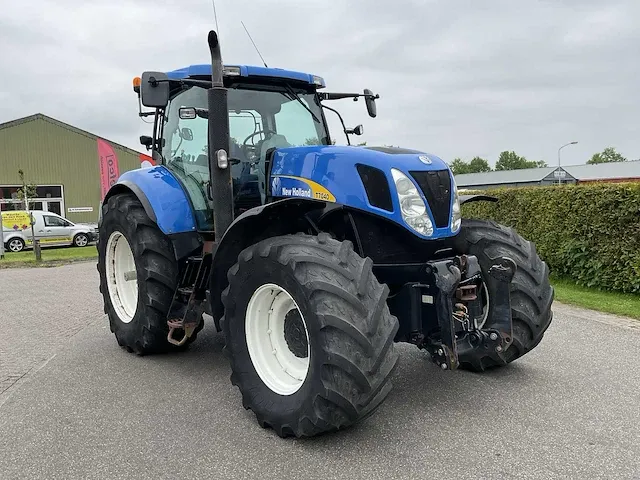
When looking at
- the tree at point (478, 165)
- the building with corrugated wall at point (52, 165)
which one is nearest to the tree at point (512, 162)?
the tree at point (478, 165)

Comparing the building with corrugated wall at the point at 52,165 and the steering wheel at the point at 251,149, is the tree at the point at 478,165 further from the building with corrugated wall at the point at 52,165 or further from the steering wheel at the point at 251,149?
the steering wheel at the point at 251,149

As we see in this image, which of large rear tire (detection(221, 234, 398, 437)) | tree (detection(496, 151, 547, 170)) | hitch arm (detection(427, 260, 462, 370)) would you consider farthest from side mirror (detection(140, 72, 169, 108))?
tree (detection(496, 151, 547, 170))

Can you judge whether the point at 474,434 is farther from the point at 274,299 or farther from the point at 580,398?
the point at 274,299

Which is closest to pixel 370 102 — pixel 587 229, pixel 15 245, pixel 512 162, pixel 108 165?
pixel 587 229

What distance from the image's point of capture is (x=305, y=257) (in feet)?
11.1

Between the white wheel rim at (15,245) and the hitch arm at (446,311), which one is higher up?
the hitch arm at (446,311)

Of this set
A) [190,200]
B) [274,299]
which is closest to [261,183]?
[190,200]

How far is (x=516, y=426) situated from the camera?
3.65 metres

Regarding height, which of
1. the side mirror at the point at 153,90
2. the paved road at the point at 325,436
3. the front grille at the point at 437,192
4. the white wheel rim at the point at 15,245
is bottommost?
the white wheel rim at the point at 15,245

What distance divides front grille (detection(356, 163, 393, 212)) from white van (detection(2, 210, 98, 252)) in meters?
20.3

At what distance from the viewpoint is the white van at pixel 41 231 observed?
21781mm

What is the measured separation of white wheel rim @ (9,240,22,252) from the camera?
21.8 m

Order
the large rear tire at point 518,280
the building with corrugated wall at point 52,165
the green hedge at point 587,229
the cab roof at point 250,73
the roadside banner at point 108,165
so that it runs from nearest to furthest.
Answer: the large rear tire at point 518,280 → the cab roof at point 250,73 → the green hedge at point 587,229 → the roadside banner at point 108,165 → the building with corrugated wall at point 52,165

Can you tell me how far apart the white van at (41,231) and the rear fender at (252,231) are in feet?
63.6
